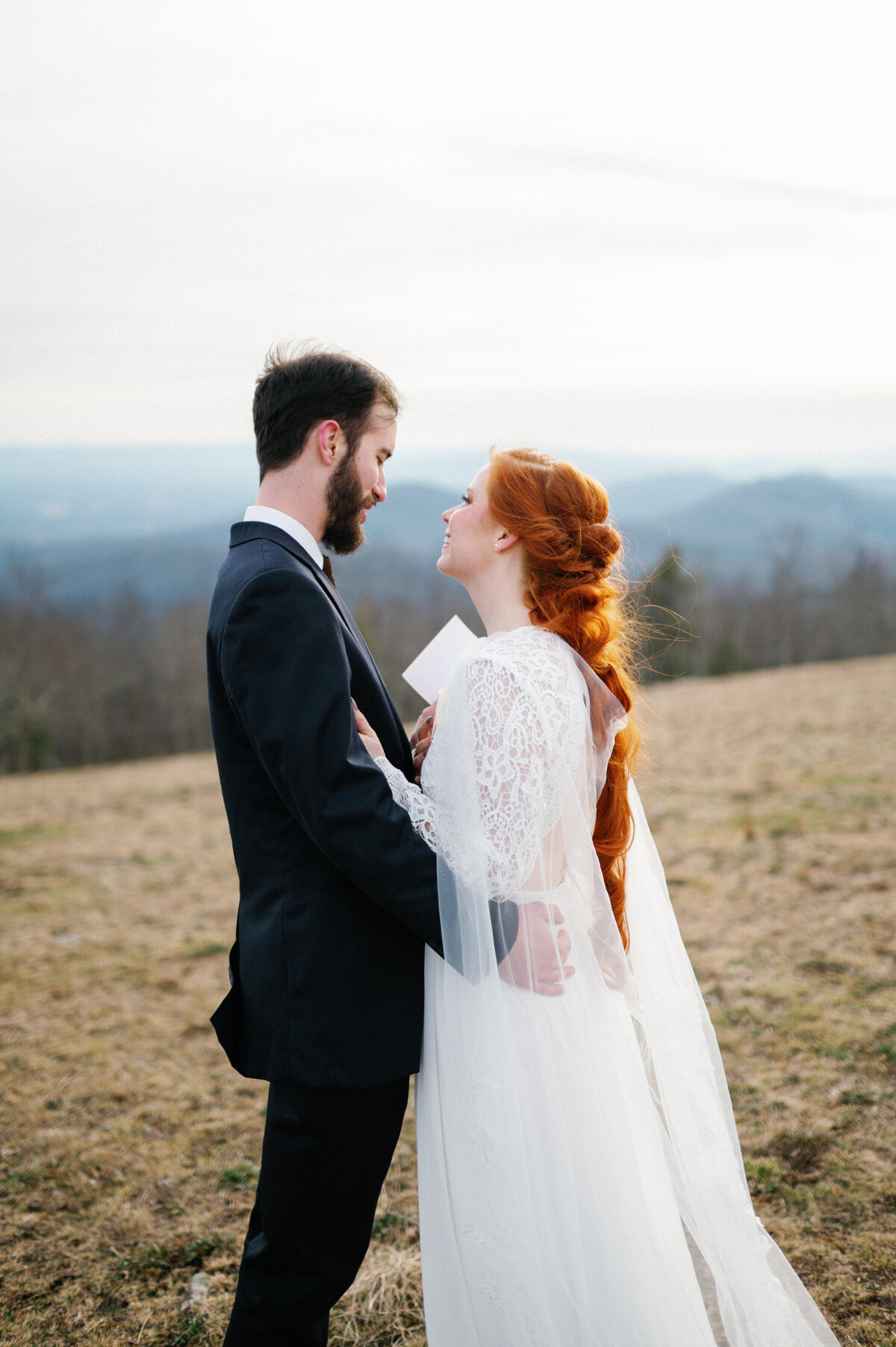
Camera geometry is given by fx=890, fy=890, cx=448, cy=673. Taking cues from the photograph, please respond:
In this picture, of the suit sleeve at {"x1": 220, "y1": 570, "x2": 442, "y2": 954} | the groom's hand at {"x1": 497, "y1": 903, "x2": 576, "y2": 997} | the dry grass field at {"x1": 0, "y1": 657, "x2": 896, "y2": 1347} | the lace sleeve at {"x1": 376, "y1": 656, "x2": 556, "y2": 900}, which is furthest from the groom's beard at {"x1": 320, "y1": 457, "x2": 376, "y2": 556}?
the dry grass field at {"x1": 0, "y1": 657, "x2": 896, "y2": 1347}

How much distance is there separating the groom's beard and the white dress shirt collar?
106 millimetres

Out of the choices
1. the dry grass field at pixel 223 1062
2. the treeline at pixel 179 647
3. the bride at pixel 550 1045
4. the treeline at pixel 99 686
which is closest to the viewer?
the bride at pixel 550 1045

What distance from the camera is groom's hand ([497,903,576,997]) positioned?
221cm

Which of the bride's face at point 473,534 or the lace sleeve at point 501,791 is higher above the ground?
the bride's face at point 473,534

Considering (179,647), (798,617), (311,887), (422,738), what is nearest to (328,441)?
(422,738)

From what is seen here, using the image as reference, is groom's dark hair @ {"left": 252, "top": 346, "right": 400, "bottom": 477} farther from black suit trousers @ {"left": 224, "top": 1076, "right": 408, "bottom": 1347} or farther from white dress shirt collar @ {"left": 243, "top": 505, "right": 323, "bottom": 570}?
black suit trousers @ {"left": 224, "top": 1076, "right": 408, "bottom": 1347}

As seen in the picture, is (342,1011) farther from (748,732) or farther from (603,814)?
(748,732)

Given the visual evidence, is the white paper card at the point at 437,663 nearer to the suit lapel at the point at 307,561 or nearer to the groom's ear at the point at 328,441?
the suit lapel at the point at 307,561

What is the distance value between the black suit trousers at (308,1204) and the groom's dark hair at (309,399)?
1.67 meters

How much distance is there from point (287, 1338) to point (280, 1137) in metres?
0.55

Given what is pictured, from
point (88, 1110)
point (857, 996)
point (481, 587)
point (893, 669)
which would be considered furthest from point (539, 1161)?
point (893, 669)

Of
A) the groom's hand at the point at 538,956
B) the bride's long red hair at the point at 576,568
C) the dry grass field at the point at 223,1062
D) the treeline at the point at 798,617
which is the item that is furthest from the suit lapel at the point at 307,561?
the treeline at the point at 798,617

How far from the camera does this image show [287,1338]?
90.4 inches

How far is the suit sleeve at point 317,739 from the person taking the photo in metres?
2.03
